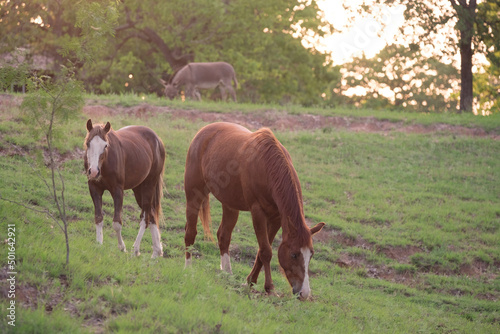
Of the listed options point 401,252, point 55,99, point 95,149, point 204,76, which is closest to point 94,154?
point 95,149

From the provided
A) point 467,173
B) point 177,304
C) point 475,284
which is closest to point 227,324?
point 177,304

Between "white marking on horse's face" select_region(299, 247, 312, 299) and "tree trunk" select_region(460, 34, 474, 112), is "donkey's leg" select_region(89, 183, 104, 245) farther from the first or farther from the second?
"tree trunk" select_region(460, 34, 474, 112)

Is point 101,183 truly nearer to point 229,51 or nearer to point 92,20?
point 92,20

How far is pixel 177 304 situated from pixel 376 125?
17106 millimetres

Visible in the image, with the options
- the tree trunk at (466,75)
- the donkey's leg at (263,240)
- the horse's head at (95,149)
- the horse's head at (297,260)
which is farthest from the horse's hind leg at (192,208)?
the tree trunk at (466,75)

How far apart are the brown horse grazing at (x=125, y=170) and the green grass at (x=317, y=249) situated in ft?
1.57

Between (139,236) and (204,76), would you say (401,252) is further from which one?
(204,76)

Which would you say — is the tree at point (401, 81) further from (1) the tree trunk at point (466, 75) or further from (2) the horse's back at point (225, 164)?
(2) the horse's back at point (225, 164)

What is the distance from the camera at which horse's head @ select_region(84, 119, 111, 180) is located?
7.77 meters

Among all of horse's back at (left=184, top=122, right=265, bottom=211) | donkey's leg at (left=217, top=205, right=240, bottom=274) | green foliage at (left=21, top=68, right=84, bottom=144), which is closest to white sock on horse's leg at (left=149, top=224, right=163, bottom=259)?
horse's back at (left=184, top=122, right=265, bottom=211)

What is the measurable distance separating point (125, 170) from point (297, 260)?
359 cm

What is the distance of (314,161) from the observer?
17.2 metres

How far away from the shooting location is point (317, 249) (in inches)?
453

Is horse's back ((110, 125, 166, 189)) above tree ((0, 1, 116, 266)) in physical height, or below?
below
